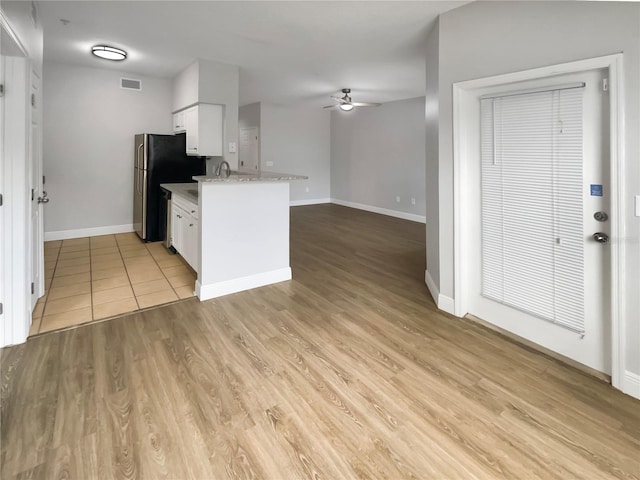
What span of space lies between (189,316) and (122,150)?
13.1 ft

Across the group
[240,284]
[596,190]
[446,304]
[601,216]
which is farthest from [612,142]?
[240,284]

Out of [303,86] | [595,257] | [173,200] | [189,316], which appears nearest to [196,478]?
[189,316]

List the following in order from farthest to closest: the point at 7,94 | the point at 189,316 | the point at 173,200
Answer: the point at 173,200
the point at 189,316
the point at 7,94

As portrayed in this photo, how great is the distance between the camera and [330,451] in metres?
1.57

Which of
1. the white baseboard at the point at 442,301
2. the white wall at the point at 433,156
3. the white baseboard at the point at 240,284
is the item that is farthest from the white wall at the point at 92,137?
the white baseboard at the point at 442,301

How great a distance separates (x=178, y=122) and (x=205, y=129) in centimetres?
113

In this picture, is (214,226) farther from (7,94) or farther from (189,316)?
(7,94)

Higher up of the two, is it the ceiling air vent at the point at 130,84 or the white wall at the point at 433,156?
the ceiling air vent at the point at 130,84

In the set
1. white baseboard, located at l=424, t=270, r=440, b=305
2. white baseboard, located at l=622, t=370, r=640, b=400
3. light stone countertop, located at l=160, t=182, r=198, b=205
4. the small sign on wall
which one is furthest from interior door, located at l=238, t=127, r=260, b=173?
white baseboard, located at l=622, t=370, r=640, b=400

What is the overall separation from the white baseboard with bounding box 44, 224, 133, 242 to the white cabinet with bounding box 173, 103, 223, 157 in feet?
6.29

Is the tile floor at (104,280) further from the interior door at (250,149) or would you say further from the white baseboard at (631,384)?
the interior door at (250,149)

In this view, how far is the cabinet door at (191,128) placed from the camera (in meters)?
4.75

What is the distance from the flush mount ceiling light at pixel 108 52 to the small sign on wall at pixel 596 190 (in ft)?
16.4

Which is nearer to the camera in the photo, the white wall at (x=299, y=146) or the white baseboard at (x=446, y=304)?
the white baseboard at (x=446, y=304)
